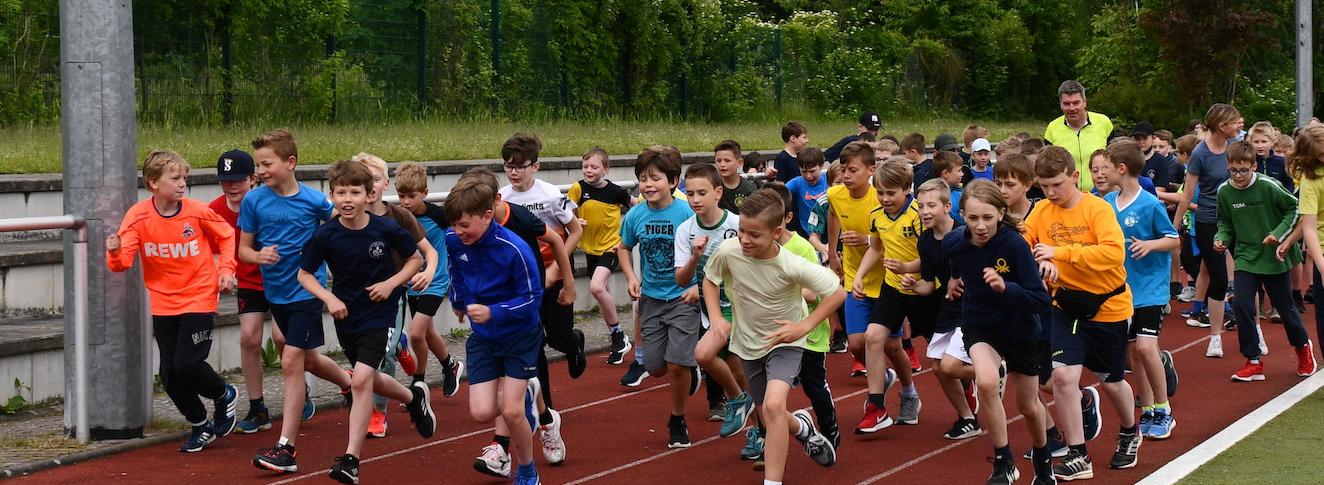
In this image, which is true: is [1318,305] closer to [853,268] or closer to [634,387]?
[853,268]

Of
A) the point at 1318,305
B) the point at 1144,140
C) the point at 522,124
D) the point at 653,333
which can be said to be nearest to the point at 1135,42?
the point at 522,124

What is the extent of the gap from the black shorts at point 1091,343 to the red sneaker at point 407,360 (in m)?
4.37

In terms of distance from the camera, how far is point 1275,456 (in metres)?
8.41

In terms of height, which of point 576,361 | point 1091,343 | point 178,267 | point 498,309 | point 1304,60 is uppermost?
point 1304,60

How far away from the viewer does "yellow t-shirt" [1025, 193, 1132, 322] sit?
802 cm

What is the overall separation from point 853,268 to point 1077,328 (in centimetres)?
222

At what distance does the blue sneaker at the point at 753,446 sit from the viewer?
870cm

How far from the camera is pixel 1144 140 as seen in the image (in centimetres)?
1725

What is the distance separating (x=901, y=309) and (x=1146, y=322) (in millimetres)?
1387

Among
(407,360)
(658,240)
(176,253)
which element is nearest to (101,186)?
(176,253)

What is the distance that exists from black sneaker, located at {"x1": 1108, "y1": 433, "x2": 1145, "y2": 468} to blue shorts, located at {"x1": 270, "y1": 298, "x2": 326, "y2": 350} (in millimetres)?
4394

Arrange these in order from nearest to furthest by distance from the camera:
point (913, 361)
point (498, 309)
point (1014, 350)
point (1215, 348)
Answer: point (1014, 350), point (498, 309), point (913, 361), point (1215, 348)

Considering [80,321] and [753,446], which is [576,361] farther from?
[80,321]

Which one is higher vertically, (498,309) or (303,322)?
(498,309)
